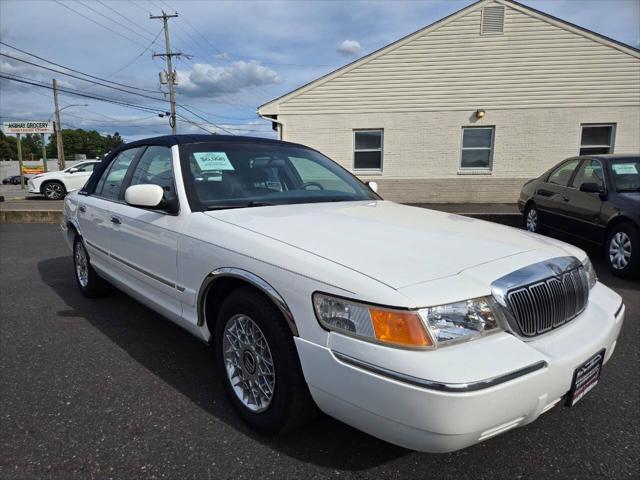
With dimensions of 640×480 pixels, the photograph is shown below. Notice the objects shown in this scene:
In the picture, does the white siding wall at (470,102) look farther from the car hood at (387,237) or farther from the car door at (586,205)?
the car hood at (387,237)

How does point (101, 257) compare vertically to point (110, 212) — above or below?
below

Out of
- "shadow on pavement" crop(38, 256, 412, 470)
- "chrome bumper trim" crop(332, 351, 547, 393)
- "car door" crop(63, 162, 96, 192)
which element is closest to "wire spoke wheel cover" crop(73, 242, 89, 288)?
"shadow on pavement" crop(38, 256, 412, 470)

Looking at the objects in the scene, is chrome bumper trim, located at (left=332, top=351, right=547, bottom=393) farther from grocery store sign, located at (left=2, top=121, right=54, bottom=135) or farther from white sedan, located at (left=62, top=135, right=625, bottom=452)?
grocery store sign, located at (left=2, top=121, right=54, bottom=135)

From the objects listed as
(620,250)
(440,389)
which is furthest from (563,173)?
(440,389)

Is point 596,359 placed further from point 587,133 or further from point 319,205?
point 587,133

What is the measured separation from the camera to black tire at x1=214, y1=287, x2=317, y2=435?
2.05 m

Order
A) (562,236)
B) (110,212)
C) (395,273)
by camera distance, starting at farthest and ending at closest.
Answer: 1. (562,236)
2. (110,212)
3. (395,273)

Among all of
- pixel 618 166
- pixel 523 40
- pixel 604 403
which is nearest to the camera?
pixel 604 403

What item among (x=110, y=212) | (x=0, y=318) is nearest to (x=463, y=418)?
(x=110, y=212)

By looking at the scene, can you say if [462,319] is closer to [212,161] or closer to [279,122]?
[212,161]

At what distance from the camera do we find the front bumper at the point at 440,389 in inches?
64.3

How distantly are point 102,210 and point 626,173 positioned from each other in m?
6.58

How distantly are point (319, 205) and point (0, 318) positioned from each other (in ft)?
11.1

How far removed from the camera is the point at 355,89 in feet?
44.8
